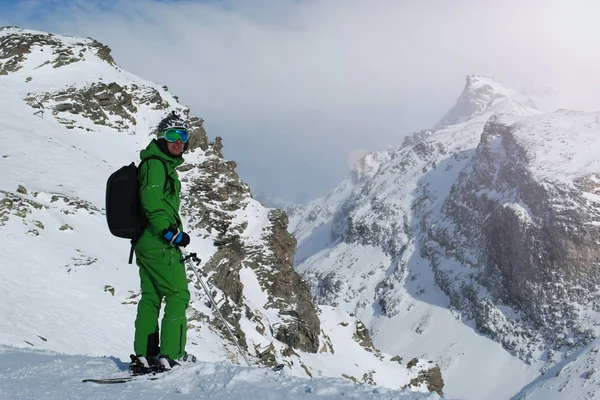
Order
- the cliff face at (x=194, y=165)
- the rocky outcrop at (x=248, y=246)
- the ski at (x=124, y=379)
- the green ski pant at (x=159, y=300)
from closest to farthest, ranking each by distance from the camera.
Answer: the ski at (x=124, y=379) < the green ski pant at (x=159, y=300) < the cliff face at (x=194, y=165) < the rocky outcrop at (x=248, y=246)

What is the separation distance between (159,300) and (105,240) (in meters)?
23.6

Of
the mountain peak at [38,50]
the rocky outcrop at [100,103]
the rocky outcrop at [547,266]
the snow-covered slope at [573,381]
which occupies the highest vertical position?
the mountain peak at [38,50]

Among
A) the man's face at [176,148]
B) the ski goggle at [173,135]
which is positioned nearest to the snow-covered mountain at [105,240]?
the man's face at [176,148]

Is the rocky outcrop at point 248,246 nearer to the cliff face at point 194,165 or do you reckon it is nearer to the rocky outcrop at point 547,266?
the cliff face at point 194,165

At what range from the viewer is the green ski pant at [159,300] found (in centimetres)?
753

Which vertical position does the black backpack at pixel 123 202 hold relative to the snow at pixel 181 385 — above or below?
above

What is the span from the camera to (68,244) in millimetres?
25797

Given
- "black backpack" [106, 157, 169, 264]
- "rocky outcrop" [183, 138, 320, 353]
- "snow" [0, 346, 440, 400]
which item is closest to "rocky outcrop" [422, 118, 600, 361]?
"rocky outcrop" [183, 138, 320, 353]

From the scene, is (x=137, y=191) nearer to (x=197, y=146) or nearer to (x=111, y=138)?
(x=111, y=138)

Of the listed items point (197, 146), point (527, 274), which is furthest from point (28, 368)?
point (527, 274)

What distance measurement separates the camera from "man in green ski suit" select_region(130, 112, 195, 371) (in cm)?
732

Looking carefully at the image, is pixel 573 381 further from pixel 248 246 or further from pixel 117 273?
pixel 117 273

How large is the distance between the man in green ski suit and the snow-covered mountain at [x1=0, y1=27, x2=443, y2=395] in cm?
264

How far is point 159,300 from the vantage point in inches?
307
